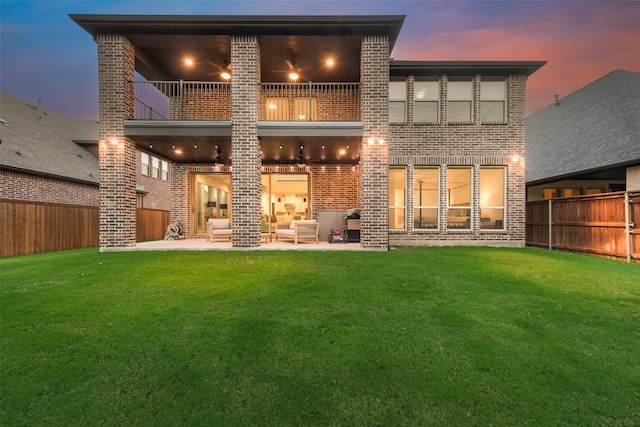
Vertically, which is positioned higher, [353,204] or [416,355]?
[353,204]

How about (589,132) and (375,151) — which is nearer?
(375,151)

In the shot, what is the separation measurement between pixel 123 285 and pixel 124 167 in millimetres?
5069

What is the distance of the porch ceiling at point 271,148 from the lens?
875 cm

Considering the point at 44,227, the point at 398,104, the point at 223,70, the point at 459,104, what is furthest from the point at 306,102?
the point at 44,227

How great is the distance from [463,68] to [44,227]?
614 inches

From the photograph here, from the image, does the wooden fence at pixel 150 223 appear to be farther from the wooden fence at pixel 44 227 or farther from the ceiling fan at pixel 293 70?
the ceiling fan at pixel 293 70

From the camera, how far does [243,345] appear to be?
290cm

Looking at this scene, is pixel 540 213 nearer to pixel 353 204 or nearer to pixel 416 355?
pixel 353 204

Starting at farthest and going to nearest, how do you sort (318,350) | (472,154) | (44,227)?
(472,154)
(44,227)
(318,350)

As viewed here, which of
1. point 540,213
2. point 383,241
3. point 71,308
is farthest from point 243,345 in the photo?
point 540,213

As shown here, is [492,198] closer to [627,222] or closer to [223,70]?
[627,222]

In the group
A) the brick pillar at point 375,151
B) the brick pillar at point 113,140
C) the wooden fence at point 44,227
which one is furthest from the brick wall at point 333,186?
the wooden fence at point 44,227

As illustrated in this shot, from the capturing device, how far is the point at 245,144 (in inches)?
327

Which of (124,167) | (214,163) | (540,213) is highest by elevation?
(214,163)
